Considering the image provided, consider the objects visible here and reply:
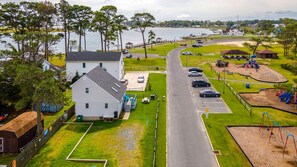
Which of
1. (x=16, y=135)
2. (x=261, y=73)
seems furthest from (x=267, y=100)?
(x=16, y=135)

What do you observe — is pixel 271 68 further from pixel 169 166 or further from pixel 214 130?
pixel 169 166

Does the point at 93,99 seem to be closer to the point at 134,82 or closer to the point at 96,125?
the point at 96,125

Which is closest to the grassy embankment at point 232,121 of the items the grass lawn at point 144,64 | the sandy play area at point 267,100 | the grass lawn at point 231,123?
the grass lawn at point 231,123

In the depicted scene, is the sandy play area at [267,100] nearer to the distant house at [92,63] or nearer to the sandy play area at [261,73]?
the sandy play area at [261,73]

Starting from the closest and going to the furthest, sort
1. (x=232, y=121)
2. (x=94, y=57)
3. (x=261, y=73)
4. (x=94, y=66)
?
(x=232, y=121), (x=94, y=66), (x=94, y=57), (x=261, y=73)

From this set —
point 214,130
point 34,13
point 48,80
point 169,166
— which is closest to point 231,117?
point 214,130

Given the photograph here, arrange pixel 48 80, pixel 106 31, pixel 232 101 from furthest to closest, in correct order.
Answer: pixel 106 31, pixel 232 101, pixel 48 80
